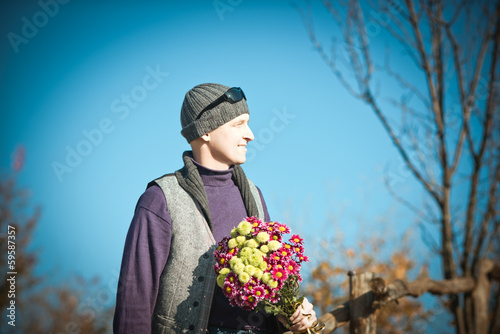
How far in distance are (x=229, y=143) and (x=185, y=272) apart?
30.1 inches

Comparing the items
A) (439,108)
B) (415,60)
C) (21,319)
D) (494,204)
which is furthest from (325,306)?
(21,319)

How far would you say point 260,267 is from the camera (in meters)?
1.98

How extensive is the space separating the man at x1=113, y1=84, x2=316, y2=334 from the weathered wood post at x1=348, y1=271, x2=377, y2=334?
1600mm

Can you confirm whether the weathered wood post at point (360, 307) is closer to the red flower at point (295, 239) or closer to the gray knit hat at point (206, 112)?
the red flower at point (295, 239)

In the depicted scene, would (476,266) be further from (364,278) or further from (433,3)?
(433,3)

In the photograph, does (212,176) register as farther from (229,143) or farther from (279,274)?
(279,274)

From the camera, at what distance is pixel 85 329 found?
7.45m

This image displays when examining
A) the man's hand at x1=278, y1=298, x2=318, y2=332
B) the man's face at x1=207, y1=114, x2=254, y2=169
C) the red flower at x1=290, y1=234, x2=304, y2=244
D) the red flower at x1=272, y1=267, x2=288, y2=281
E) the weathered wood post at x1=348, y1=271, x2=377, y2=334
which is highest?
the man's face at x1=207, y1=114, x2=254, y2=169

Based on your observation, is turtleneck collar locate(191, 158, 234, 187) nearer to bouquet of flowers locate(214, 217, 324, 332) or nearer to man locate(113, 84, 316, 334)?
man locate(113, 84, 316, 334)

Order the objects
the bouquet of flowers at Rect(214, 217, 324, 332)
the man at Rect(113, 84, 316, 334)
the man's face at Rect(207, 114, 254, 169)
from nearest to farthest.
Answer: the bouquet of flowers at Rect(214, 217, 324, 332)
the man at Rect(113, 84, 316, 334)
the man's face at Rect(207, 114, 254, 169)

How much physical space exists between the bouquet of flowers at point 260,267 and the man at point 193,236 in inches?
5.2

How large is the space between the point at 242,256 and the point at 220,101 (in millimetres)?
955

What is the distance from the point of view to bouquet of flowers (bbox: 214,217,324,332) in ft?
6.38

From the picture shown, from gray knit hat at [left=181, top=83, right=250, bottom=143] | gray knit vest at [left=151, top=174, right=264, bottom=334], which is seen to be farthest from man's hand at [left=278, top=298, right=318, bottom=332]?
gray knit hat at [left=181, top=83, right=250, bottom=143]
